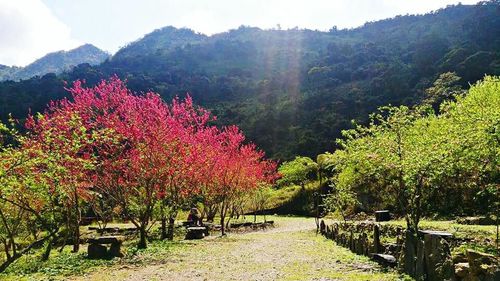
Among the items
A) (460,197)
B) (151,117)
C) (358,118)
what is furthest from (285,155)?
(151,117)

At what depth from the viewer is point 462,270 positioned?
29.1ft

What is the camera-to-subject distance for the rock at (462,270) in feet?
28.8

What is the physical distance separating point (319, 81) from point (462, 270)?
135 metres

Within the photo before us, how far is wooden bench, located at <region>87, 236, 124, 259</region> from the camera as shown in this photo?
17891mm

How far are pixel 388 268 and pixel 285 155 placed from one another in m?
72.3

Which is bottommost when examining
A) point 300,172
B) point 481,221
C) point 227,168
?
point 481,221

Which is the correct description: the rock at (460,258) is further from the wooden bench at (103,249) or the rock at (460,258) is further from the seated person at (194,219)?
the seated person at (194,219)

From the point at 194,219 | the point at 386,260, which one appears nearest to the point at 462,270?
the point at 386,260

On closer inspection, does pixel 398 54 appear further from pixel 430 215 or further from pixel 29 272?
pixel 29 272

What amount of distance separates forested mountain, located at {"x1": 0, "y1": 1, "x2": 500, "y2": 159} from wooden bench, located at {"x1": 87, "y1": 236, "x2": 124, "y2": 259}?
66.9 meters

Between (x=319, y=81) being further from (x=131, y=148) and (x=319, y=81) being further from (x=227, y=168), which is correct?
(x=131, y=148)

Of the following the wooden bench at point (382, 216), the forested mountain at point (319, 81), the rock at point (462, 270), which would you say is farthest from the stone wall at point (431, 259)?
the forested mountain at point (319, 81)

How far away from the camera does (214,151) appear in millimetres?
26219

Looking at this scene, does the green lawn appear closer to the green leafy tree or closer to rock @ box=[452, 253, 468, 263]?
rock @ box=[452, 253, 468, 263]
